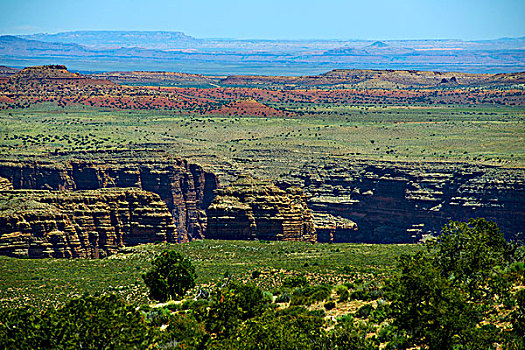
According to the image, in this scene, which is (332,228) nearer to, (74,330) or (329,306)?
(329,306)

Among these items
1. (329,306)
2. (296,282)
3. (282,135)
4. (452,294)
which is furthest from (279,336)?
(282,135)

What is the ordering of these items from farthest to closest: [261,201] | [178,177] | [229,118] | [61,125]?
[229,118]
[61,125]
[178,177]
[261,201]

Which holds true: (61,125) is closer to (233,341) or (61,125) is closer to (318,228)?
(318,228)

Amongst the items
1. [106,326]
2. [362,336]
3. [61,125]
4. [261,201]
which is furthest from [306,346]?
[61,125]

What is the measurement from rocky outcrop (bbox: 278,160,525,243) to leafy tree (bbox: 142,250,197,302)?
4763 centimetres

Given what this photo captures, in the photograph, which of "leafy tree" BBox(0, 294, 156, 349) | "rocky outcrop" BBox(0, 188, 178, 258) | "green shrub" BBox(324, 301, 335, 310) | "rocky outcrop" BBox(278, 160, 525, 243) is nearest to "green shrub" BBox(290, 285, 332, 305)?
"green shrub" BBox(324, 301, 335, 310)

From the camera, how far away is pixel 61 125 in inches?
5349

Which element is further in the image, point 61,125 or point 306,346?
point 61,125

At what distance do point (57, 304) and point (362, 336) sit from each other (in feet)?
66.9

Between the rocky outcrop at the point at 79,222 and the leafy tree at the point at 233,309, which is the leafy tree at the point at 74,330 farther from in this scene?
the rocky outcrop at the point at 79,222

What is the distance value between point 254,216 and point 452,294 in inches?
1769

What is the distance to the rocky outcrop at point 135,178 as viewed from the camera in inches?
3649

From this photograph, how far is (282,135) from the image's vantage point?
130m

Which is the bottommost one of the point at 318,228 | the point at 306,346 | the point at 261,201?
the point at 318,228
